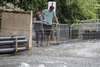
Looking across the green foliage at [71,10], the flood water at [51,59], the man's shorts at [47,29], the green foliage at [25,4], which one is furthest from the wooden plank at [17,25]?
the green foliage at [71,10]

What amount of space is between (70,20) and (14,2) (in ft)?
14.7

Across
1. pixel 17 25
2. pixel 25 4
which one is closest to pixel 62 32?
pixel 25 4

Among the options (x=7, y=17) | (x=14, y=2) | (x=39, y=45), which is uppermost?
(x=14, y=2)

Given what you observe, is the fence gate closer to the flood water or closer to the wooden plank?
the wooden plank

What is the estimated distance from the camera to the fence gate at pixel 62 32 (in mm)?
9765

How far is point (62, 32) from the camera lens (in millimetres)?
10094

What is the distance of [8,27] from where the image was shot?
7.00 metres

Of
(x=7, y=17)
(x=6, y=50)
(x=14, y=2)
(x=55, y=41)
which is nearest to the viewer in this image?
(x=6, y=50)

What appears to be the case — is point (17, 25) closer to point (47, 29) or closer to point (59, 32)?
point (47, 29)

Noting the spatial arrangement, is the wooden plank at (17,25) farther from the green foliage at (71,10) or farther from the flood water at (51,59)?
the green foliage at (71,10)

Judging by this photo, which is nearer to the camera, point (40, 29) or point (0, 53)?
point (0, 53)

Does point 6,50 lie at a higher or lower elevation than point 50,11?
lower

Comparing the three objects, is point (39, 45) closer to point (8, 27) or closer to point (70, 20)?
point (8, 27)

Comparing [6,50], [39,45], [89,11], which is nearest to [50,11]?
[39,45]
